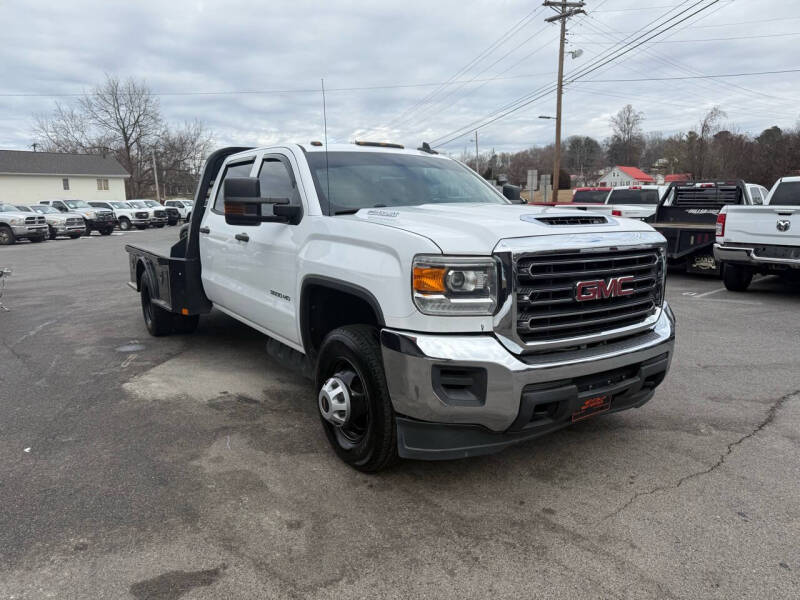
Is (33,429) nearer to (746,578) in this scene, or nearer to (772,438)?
(746,578)

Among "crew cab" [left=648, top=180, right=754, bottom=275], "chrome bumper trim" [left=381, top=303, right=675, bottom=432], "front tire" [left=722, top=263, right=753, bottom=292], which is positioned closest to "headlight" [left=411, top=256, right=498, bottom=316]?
"chrome bumper trim" [left=381, top=303, right=675, bottom=432]

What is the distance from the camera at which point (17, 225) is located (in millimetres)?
24453

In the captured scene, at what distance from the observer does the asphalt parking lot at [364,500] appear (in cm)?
258

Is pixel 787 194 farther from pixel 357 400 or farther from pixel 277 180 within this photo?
pixel 357 400

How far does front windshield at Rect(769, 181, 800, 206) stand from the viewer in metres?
10.2

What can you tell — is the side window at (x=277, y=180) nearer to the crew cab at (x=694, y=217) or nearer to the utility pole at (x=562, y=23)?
the crew cab at (x=694, y=217)

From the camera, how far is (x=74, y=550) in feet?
9.15

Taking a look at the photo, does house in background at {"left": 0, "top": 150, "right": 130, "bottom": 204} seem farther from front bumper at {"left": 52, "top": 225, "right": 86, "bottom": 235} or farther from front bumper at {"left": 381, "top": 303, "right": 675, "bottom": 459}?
front bumper at {"left": 381, "top": 303, "right": 675, "bottom": 459}

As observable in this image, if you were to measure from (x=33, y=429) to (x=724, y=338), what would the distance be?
22.7 ft

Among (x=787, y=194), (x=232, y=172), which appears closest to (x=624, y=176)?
(x=787, y=194)

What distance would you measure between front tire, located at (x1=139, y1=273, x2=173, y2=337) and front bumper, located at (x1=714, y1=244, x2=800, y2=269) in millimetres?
8501

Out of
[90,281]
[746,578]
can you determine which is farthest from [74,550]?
[90,281]

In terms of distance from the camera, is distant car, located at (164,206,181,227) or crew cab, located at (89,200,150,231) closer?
crew cab, located at (89,200,150,231)

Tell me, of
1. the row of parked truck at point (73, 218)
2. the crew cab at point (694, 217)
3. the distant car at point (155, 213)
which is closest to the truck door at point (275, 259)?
the crew cab at point (694, 217)
